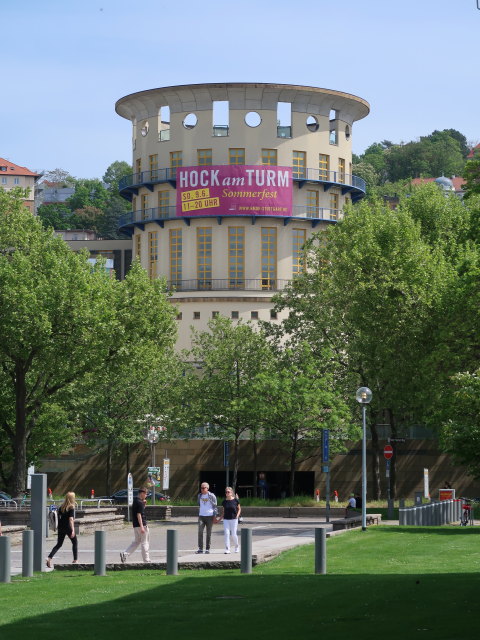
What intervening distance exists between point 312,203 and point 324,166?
364 cm

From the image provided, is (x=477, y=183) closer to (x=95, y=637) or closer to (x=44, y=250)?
(x=44, y=250)

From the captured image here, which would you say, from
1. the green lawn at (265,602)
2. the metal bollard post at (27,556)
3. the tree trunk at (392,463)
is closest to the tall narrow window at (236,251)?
the tree trunk at (392,463)

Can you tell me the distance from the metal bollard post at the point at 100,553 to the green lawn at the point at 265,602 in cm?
35

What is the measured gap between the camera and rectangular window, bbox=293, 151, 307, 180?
9206cm

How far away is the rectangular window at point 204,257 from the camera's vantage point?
296 ft

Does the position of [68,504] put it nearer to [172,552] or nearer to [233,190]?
[172,552]

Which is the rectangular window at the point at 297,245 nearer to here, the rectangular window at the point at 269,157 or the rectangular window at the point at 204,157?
the rectangular window at the point at 269,157

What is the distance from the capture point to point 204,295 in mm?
89312

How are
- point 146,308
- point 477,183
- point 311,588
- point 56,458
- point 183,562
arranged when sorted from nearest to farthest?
point 311,588
point 183,562
point 477,183
point 146,308
point 56,458

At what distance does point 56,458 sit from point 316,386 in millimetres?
20169

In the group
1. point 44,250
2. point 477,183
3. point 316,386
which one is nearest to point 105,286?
point 44,250

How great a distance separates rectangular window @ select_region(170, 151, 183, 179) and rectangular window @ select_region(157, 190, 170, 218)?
1.83m

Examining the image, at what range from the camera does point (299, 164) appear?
92.5 meters

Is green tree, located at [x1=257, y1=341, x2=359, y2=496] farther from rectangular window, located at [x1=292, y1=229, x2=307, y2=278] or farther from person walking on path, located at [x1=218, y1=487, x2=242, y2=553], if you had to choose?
person walking on path, located at [x1=218, y1=487, x2=242, y2=553]
